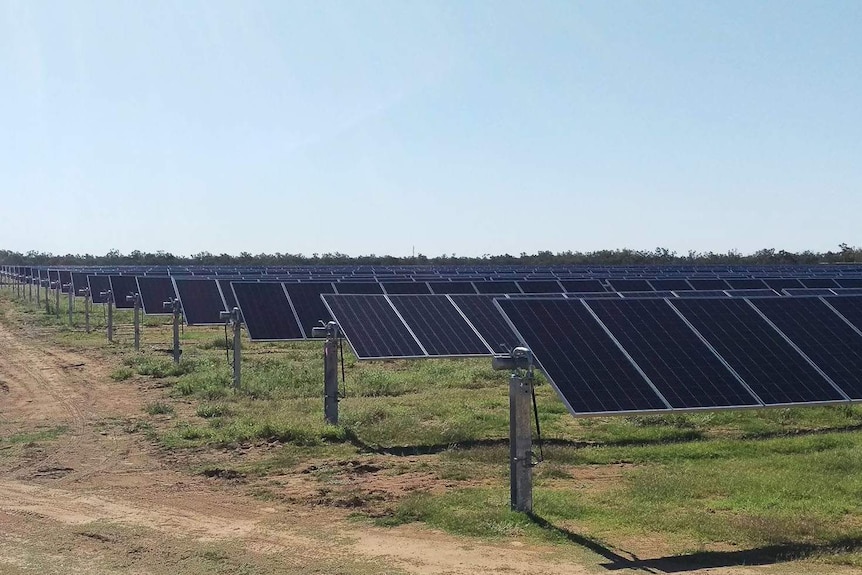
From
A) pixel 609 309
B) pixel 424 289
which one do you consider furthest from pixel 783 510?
pixel 424 289

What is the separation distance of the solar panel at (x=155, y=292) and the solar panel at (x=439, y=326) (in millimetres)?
17544

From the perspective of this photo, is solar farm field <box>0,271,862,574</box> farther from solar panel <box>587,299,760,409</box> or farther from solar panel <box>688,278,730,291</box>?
solar panel <box>688,278,730,291</box>

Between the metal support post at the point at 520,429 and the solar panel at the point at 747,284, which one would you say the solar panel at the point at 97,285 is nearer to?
the solar panel at the point at 747,284

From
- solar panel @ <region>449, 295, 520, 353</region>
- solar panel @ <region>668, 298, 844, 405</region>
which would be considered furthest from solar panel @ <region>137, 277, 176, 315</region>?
solar panel @ <region>668, 298, 844, 405</region>

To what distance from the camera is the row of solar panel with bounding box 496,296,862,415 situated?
1134 centimetres

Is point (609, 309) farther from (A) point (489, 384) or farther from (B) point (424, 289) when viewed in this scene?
(B) point (424, 289)

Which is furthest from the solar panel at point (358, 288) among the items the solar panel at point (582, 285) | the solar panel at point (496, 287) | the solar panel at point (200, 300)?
the solar panel at point (582, 285)

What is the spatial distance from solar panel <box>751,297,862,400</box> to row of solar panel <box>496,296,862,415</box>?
20mm

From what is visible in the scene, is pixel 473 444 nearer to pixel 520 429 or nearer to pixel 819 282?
pixel 520 429

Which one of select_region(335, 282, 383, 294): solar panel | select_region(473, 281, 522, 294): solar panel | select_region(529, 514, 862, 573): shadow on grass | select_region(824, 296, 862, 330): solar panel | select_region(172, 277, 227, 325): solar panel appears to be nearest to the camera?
select_region(529, 514, 862, 573): shadow on grass

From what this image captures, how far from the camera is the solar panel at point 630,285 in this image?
Result: 30.4 meters

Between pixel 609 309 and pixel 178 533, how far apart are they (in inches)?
289

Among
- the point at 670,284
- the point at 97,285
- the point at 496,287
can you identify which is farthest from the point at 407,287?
the point at 97,285

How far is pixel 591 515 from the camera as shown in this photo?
33.8 ft
